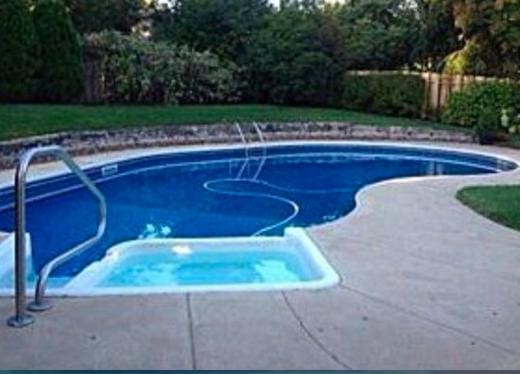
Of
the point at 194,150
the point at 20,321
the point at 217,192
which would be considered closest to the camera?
the point at 20,321

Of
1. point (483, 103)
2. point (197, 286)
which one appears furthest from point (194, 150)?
point (197, 286)

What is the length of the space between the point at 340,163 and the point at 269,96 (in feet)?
19.3

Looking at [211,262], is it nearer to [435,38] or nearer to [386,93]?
[386,93]

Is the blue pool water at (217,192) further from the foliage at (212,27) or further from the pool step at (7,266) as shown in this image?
the foliage at (212,27)

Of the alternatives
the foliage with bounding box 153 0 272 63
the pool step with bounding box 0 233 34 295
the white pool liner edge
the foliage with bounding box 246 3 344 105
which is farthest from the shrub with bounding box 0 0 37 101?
the white pool liner edge

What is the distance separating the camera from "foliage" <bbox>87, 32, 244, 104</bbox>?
17.7m

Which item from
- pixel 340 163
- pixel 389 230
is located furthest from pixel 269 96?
pixel 389 230

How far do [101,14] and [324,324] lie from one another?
56.7 feet

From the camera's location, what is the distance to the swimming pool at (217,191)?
8.59 metres

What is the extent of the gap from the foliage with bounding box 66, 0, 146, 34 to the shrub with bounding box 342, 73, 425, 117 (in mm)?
6505

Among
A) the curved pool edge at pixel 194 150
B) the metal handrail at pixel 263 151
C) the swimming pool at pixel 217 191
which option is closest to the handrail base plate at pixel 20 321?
the swimming pool at pixel 217 191

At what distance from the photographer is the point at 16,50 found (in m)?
15.4

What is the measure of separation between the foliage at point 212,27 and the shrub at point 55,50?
4.14 metres

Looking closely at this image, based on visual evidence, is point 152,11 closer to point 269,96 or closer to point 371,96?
point 269,96
